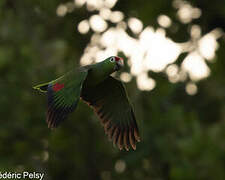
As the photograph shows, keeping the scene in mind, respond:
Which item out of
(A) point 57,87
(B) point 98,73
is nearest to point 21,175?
(B) point 98,73

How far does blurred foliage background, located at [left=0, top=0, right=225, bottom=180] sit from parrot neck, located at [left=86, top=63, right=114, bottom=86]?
3482 millimetres

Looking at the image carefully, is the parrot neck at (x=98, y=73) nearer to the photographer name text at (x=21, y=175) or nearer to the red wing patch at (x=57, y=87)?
the red wing patch at (x=57, y=87)

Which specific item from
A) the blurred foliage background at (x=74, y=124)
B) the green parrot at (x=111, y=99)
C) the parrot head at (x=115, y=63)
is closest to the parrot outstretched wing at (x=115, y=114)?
the green parrot at (x=111, y=99)

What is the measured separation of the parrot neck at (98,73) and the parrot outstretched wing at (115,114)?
1.11 ft

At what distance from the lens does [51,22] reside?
13.0 meters

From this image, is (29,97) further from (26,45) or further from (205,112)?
(205,112)

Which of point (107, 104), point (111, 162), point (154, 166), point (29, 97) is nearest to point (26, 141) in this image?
point (29, 97)

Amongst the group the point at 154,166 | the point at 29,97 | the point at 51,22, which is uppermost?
the point at 51,22

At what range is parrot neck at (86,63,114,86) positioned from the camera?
7.52 meters

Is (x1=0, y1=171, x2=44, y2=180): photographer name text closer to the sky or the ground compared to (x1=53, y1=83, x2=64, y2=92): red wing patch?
closer to the sky

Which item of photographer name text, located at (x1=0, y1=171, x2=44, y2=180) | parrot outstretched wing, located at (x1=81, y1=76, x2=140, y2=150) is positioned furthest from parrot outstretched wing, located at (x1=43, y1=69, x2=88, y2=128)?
photographer name text, located at (x1=0, y1=171, x2=44, y2=180)

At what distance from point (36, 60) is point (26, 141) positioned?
1.48m

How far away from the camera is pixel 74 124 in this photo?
11.8 m

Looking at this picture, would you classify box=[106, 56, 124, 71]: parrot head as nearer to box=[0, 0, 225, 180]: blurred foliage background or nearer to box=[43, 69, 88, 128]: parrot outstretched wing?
box=[43, 69, 88, 128]: parrot outstretched wing
